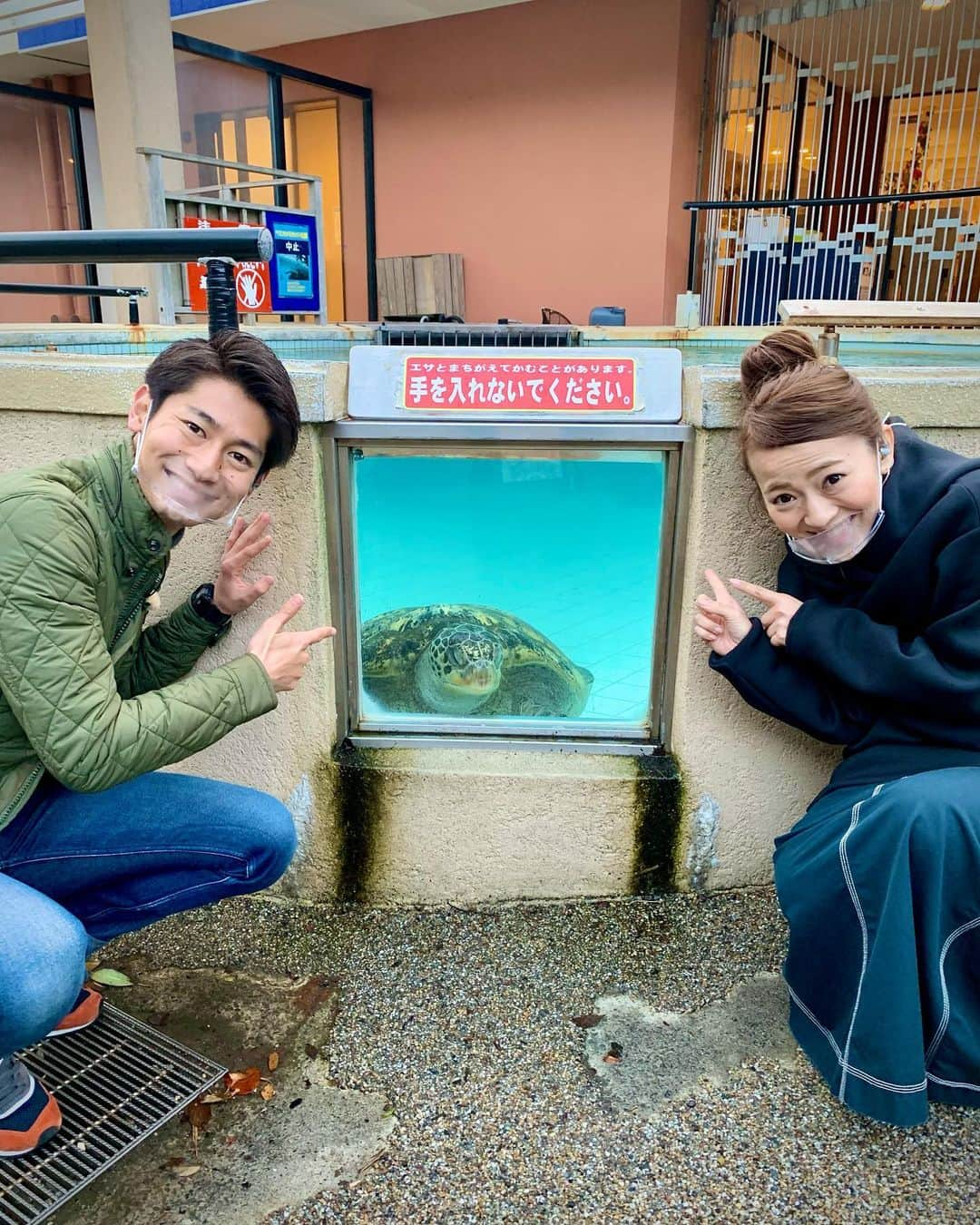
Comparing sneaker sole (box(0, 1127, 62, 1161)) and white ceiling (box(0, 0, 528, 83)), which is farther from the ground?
white ceiling (box(0, 0, 528, 83))

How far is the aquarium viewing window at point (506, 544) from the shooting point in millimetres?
2279

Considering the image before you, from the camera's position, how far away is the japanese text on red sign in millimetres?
2268

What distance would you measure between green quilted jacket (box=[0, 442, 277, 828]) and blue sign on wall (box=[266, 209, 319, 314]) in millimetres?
5773

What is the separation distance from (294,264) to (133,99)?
222 cm

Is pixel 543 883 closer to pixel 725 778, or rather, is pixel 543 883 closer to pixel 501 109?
pixel 725 778

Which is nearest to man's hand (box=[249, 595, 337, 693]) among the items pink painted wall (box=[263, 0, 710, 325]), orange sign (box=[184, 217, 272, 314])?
orange sign (box=[184, 217, 272, 314])

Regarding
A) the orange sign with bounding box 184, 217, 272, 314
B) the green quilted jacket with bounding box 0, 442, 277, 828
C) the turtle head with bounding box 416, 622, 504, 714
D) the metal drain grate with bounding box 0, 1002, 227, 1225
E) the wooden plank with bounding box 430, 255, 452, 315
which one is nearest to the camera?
the green quilted jacket with bounding box 0, 442, 277, 828

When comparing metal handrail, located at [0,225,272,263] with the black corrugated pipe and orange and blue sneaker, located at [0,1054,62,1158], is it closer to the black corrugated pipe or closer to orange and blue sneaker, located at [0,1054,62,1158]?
the black corrugated pipe

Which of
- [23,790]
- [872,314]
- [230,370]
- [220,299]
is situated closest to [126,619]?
[23,790]

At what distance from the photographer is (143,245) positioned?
192 centimetres

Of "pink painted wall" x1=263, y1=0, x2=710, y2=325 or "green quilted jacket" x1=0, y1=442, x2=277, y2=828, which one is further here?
"pink painted wall" x1=263, y1=0, x2=710, y2=325

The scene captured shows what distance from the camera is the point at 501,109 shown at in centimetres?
926

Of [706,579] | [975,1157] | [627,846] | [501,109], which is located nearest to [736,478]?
[706,579]

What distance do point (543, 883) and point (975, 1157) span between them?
1179 millimetres
